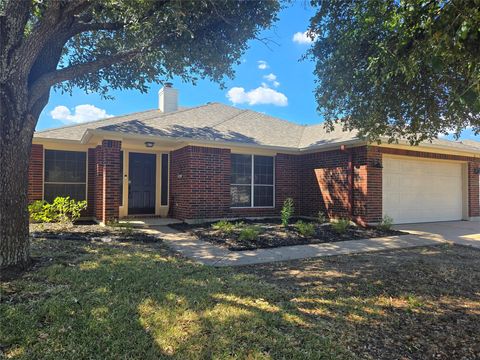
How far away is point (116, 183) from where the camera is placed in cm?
988

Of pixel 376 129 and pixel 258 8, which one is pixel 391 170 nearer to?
pixel 376 129

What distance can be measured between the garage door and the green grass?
332 inches

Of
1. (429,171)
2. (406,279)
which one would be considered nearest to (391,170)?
(429,171)

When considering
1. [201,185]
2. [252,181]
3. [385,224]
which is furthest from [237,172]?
[385,224]

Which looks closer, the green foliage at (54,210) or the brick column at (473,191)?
the green foliage at (54,210)

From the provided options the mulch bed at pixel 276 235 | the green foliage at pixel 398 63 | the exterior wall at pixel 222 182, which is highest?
the green foliage at pixel 398 63

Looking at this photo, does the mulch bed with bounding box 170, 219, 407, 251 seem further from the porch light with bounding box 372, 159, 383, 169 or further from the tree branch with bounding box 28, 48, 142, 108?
the tree branch with bounding box 28, 48, 142, 108

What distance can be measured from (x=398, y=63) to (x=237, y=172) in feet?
26.1

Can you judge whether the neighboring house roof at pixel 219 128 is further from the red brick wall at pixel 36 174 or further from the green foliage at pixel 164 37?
the green foliage at pixel 164 37

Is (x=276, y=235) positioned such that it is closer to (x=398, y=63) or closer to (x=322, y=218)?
(x=322, y=218)

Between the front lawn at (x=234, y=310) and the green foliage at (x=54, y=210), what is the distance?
388 centimetres

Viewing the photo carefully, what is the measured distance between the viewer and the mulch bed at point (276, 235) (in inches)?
296

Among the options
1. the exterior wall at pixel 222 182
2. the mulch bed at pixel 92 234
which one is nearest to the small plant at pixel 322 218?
the exterior wall at pixel 222 182

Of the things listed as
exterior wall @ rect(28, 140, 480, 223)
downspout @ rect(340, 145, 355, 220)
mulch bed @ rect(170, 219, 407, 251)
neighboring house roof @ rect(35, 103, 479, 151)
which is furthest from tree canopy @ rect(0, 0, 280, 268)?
downspout @ rect(340, 145, 355, 220)
